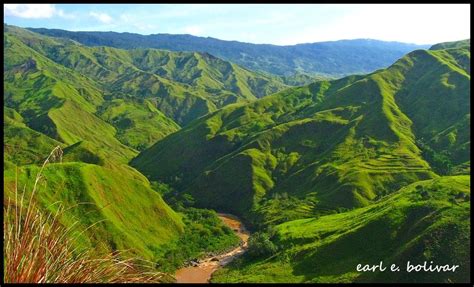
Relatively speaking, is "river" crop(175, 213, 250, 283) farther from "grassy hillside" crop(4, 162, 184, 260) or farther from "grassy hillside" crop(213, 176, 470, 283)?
"grassy hillside" crop(4, 162, 184, 260)

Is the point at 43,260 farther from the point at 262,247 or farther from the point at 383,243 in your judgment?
the point at 262,247

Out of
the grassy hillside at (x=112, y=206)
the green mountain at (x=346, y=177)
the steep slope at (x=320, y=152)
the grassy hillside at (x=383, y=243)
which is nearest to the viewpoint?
the grassy hillside at (x=383, y=243)

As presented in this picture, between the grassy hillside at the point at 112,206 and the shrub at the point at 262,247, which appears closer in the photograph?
the grassy hillside at the point at 112,206

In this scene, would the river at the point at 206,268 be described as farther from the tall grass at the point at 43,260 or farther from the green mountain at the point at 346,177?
the tall grass at the point at 43,260

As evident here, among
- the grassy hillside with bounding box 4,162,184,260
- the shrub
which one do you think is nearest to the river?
the shrub

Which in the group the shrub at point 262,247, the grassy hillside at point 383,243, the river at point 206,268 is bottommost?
the river at point 206,268

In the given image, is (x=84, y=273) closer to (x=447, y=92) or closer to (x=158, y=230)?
(x=158, y=230)

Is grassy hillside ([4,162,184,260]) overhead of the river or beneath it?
overhead

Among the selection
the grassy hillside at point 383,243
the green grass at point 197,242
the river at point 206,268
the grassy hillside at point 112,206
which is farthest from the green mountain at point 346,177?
the grassy hillside at point 112,206
